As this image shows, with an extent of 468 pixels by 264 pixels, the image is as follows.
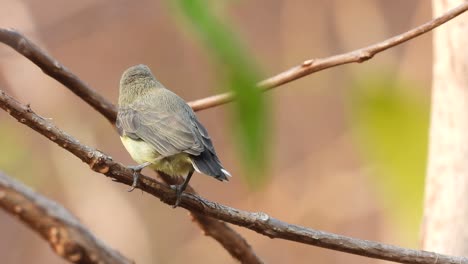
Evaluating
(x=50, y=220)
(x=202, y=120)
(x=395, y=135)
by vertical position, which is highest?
(x=202, y=120)

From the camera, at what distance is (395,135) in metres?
1.90

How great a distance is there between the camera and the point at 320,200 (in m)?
4.60

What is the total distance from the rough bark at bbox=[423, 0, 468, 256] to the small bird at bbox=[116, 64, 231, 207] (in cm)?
90

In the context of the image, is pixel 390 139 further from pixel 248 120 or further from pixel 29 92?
pixel 29 92

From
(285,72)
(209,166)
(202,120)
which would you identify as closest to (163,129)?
(209,166)

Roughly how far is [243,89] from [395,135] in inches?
49.1

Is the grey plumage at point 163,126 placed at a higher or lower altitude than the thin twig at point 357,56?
lower

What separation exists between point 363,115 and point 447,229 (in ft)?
3.45

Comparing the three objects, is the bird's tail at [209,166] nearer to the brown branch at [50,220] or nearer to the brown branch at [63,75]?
the brown branch at [63,75]

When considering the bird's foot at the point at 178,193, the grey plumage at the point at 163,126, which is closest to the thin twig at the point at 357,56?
the grey plumage at the point at 163,126

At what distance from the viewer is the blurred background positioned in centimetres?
438

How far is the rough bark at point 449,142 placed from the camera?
8.60ft

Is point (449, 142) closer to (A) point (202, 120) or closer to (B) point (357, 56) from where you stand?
(B) point (357, 56)

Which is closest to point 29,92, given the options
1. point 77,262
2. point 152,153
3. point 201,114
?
point 201,114
